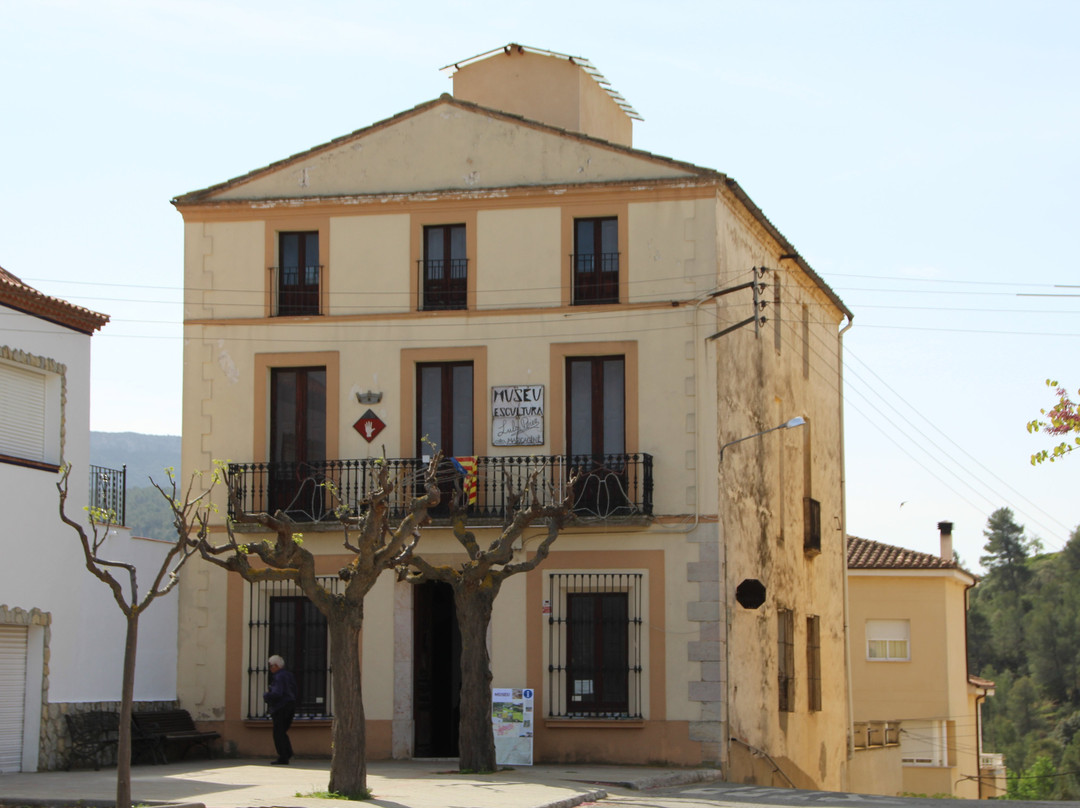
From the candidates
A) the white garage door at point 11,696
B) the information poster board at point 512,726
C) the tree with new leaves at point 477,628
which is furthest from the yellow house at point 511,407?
the white garage door at point 11,696

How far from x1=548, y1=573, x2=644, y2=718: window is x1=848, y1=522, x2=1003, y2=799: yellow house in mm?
17418

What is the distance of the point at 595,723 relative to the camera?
23.2 metres

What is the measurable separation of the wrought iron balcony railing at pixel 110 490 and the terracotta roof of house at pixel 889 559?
70.2ft

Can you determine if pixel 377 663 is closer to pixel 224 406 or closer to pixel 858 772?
pixel 224 406

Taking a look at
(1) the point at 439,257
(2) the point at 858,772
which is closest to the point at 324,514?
(1) the point at 439,257

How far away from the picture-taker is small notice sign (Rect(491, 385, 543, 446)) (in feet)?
79.6

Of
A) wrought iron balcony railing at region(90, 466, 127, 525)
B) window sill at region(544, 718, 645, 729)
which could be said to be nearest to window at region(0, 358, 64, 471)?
wrought iron balcony railing at region(90, 466, 127, 525)

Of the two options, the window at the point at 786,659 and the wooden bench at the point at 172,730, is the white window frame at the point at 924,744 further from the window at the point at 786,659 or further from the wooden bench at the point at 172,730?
the wooden bench at the point at 172,730

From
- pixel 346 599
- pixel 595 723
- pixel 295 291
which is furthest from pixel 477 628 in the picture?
pixel 295 291

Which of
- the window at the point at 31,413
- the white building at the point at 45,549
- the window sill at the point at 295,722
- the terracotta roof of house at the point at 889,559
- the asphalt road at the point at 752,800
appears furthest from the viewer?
the terracotta roof of house at the point at 889,559

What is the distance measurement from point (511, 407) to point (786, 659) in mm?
7092

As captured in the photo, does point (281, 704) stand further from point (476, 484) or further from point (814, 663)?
point (814, 663)

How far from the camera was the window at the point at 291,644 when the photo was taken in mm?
24297

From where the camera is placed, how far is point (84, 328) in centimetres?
2252
